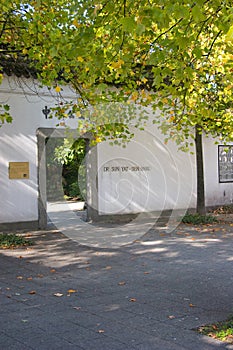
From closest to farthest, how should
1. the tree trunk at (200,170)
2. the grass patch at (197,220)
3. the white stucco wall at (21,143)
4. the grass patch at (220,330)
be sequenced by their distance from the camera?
the grass patch at (220,330), the white stucco wall at (21,143), the grass patch at (197,220), the tree trunk at (200,170)

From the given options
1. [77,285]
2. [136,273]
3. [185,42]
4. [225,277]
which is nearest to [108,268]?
[136,273]

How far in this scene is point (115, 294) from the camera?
20.8 ft

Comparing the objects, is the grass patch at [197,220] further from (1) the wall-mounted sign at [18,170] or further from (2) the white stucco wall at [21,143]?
(1) the wall-mounted sign at [18,170]

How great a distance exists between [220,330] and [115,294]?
1.81 metres

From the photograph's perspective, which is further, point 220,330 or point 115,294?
point 115,294

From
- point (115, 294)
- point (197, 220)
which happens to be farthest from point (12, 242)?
point (197, 220)

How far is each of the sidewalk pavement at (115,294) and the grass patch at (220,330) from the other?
0.10 meters

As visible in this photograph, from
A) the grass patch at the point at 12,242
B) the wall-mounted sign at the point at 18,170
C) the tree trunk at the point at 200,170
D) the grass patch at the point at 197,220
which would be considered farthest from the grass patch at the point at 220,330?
the tree trunk at the point at 200,170

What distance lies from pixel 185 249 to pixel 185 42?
611 cm

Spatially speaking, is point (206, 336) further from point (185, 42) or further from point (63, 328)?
point (185, 42)

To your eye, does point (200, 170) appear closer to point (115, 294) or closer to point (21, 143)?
point (21, 143)

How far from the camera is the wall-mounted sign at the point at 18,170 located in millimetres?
12312

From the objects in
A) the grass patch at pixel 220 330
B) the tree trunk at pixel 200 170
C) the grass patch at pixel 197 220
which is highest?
the tree trunk at pixel 200 170

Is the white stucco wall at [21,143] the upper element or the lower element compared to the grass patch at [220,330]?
upper
